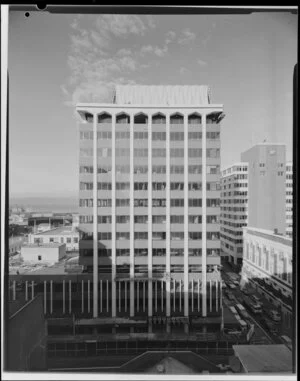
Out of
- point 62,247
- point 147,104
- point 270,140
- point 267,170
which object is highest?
point 147,104

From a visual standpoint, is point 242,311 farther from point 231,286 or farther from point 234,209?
point 234,209

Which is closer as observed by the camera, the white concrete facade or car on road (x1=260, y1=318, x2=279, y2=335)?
the white concrete facade

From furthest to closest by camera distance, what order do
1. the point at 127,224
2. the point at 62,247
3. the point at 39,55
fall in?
the point at 127,224 < the point at 62,247 < the point at 39,55

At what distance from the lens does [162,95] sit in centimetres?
210

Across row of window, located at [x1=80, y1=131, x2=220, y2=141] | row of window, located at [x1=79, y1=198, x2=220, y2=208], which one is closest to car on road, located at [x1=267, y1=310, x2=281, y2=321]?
row of window, located at [x1=79, y1=198, x2=220, y2=208]

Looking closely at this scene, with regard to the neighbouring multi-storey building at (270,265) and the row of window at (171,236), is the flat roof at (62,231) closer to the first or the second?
the row of window at (171,236)

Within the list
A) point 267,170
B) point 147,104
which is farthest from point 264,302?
point 147,104

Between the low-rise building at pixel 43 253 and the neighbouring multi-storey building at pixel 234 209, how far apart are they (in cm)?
156

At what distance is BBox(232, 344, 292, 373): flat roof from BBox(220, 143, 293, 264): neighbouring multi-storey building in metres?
0.71

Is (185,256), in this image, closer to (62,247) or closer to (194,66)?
(62,247)

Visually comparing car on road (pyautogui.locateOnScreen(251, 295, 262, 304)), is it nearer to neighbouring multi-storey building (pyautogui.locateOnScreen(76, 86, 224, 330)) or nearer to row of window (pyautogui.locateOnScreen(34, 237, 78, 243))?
neighbouring multi-storey building (pyautogui.locateOnScreen(76, 86, 224, 330))

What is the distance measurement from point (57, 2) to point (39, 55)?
71cm

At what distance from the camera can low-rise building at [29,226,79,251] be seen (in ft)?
6.90

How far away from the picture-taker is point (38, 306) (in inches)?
81.1
